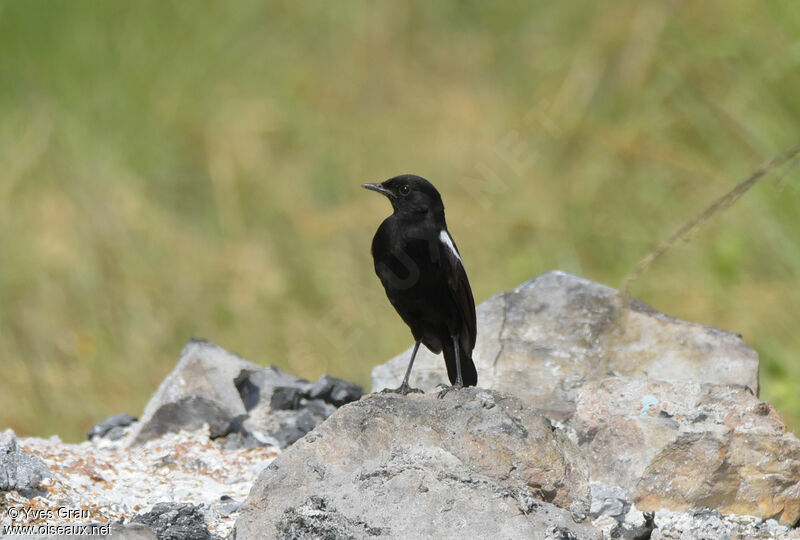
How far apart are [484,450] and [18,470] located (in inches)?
56.0

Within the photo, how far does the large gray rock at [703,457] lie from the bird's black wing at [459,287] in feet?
2.52

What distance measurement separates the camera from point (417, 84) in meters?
9.73

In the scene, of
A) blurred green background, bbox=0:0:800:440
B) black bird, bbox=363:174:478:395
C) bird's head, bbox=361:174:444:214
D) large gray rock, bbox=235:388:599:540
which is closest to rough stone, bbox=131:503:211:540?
large gray rock, bbox=235:388:599:540

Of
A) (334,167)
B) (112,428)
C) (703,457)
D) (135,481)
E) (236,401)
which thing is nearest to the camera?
(703,457)

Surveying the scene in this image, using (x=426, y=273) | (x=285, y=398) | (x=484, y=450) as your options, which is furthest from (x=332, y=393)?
(x=484, y=450)

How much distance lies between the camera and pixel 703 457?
3.36 metres

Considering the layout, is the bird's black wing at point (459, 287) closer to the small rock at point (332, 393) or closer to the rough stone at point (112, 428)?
the small rock at point (332, 393)

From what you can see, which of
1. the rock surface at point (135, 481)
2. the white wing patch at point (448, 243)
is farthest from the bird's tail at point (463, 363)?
the rock surface at point (135, 481)

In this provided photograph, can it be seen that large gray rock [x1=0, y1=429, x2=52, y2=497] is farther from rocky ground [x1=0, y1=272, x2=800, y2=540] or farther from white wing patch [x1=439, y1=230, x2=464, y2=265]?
white wing patch [x1=439, y1=230, x2=464, y2=265]

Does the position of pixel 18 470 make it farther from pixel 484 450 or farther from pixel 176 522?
pixel 484 450

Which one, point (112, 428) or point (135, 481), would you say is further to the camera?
point (112, 428)

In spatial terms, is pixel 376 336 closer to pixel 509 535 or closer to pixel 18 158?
pixel 18 158

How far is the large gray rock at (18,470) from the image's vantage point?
3164mm

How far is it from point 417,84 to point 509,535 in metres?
7.37
